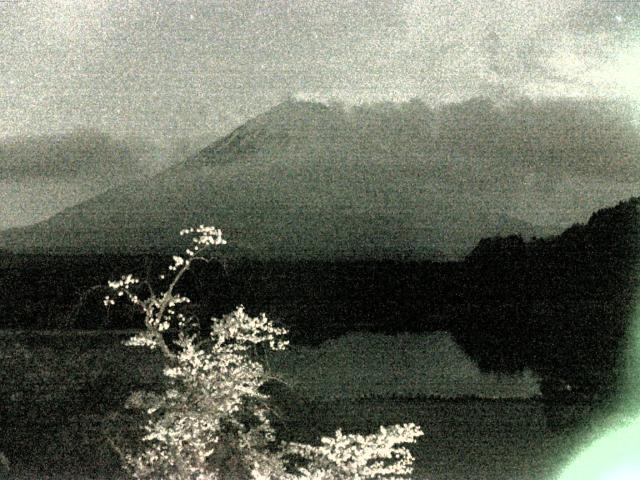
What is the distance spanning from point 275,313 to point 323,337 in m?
0.94

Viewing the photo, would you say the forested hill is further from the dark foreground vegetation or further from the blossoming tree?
the blossoming tree

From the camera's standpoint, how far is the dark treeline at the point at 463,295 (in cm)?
936

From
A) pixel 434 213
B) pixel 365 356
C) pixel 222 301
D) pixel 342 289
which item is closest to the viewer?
pixel 222 301

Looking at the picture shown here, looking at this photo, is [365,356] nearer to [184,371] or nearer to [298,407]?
[298,407]

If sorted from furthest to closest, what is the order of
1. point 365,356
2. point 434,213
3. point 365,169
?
point 365,169, point 434,213, point 365,356

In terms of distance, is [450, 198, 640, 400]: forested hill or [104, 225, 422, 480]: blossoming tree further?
[450, 198, 640, 400]: forested hill

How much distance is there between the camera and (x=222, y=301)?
375 inches

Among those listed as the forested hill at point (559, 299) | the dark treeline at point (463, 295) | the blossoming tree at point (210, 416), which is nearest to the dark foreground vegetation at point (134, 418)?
the dark treeline at point (463, 295)

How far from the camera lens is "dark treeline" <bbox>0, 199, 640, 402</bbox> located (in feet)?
30.7

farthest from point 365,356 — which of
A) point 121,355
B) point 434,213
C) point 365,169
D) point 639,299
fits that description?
point 365,169

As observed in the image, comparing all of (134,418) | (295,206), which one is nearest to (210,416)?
(134,418)

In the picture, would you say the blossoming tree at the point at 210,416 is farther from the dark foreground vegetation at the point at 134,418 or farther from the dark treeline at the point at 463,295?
the dark treeline at the point at 463,295

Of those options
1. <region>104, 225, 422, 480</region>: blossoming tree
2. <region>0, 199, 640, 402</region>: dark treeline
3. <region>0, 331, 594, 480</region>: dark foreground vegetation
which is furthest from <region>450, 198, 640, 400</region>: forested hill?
<region>104, 225, 422, 480</region>: blossoming tree

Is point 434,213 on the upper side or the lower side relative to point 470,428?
upper
